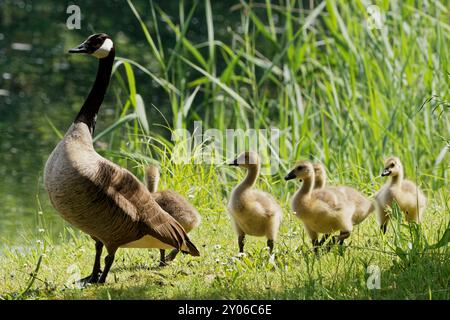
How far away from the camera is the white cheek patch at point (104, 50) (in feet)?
20.1

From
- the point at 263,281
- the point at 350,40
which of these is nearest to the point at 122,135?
the point at 350,40

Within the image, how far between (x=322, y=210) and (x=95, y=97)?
179 centimetres

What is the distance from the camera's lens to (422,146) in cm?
962

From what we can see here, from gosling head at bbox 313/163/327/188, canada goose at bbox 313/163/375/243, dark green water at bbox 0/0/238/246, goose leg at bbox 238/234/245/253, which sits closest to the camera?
goose leg at bbox 238/234/245/253

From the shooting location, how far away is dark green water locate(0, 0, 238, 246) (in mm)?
10281

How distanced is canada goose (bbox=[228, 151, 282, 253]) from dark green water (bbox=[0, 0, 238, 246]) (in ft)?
7.32

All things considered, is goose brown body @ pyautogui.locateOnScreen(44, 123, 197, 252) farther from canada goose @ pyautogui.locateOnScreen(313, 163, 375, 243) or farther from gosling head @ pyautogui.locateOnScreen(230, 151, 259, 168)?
canada goose @ pyautogui.locateOnScreen(313, 163, 375, 243)

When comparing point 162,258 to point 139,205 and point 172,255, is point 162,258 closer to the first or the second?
point 172,255

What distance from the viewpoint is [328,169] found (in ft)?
30.4

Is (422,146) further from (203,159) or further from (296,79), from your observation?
(203,159)

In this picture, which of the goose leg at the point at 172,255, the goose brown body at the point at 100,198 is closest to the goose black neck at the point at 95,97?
the goose brown body at the point at 100,198

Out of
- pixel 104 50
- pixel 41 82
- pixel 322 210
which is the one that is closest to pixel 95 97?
pixel 104 50

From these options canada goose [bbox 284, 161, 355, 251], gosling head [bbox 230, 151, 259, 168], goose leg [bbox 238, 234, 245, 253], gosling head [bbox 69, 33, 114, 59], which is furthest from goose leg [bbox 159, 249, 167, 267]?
gosling head [bbox 69, 33, 114, 59]

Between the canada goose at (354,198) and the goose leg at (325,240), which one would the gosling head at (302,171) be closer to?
the canada goose at (354,198)
